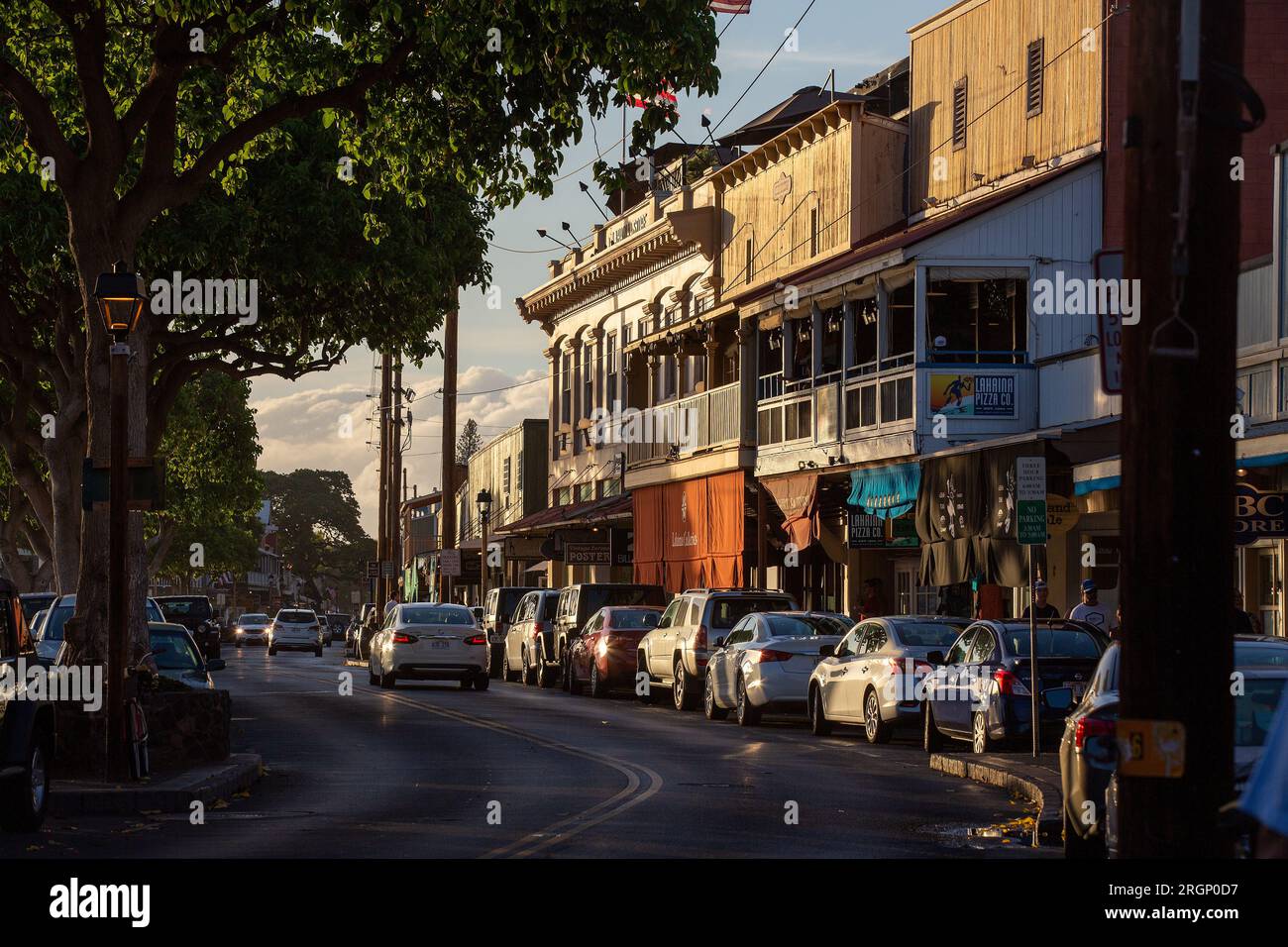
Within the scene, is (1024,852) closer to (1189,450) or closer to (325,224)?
(1189,450)

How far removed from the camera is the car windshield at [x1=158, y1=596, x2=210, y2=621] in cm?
5431

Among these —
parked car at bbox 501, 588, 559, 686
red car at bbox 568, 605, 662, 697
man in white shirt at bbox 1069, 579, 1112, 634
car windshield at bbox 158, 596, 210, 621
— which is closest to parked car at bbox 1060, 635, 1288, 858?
man in white shirt at bbox 1069, 579, 1112, 634

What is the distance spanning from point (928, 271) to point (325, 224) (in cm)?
1002

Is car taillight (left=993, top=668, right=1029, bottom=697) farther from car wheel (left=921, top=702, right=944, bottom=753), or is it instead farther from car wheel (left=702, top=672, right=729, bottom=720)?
car wheel (left=702, top=672, right=729, bottom=720)

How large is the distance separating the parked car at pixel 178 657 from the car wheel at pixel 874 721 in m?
7.71

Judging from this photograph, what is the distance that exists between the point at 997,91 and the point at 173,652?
19184 millimetres

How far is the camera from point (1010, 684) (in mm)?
20922

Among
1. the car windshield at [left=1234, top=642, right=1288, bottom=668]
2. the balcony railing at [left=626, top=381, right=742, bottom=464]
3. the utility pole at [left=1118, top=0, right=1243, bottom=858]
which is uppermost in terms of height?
the balcony railing at [left=626, top=381, right=742, bottom=464]

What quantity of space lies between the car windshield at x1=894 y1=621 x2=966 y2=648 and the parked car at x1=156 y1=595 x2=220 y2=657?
3162 cm

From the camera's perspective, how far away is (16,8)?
24.2m

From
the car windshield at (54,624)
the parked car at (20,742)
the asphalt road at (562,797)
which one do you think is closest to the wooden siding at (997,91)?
the asphalt road at (562,797)

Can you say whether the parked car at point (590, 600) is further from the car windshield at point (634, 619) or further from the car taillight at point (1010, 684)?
the car taillight at point (1010, 684)

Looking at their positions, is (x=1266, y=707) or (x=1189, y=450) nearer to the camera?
(x=1189, y=450)
